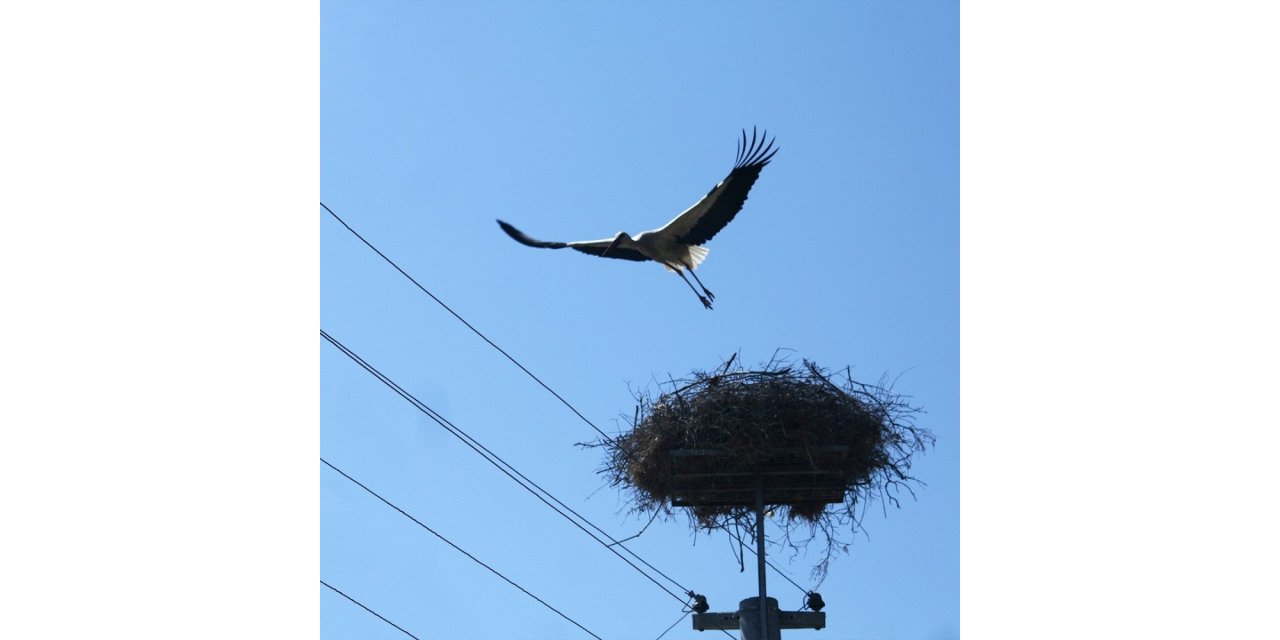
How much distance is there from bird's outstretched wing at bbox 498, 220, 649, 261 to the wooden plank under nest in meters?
3.41

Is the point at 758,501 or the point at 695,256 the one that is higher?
the point at 695,256

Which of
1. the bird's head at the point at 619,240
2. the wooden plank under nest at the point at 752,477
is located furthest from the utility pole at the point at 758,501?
the bird's head at the point at 619,240

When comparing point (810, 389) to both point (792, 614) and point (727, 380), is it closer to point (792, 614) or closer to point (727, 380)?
point (727, 380)

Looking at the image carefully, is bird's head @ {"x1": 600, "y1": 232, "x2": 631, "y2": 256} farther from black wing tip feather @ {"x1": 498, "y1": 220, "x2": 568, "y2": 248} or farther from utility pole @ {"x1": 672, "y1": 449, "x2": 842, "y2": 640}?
utility pole @ {"x1": 672, "y1": 449, "x2": 842, "y2": 640}

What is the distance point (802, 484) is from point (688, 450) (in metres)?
0.91

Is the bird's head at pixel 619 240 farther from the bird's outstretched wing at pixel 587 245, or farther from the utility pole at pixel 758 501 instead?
the utility pole at pixel 758 501

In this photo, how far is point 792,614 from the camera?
27.6 feet

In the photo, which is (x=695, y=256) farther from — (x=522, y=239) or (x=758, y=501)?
(x=758, y=501)

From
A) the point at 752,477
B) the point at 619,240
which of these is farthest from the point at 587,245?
the point at 752,477

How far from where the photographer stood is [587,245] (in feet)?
40.9

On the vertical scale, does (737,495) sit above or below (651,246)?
below

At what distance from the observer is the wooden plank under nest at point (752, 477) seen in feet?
30.2

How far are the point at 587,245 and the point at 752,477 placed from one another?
3.73 m
